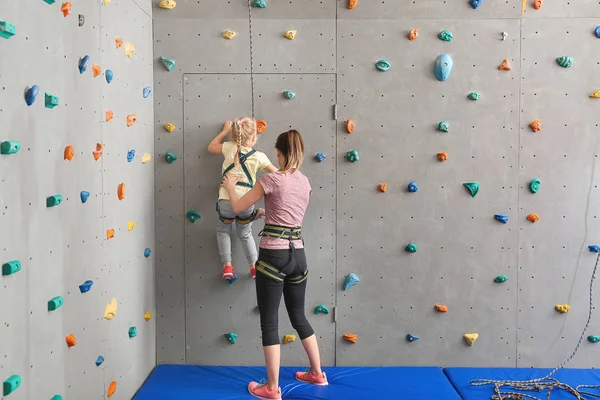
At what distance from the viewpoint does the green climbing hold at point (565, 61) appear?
3562 millimetres

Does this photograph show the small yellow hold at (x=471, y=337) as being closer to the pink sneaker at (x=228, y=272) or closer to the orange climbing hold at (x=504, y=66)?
the pink sneaker at (x=228, y=272)

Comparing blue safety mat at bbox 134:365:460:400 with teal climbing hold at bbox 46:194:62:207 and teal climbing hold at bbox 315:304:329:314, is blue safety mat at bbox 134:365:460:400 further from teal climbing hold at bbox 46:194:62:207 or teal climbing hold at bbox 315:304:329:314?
teal climbing hold at bbox 46:194:62:207

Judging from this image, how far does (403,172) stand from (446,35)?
95 centimetres

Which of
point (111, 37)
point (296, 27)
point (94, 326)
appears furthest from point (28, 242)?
point (296, 27)

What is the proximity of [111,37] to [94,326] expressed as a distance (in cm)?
149

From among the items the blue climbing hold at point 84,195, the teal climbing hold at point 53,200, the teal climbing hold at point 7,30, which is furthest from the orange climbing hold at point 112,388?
the teal climbing hold at point 7,30

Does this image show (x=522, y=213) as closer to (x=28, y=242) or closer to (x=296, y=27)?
(x=296, y=27)

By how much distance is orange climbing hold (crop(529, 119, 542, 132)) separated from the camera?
11.8 ft

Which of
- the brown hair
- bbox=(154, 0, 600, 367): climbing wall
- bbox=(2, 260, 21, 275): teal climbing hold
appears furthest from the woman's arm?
bbox=(2, 260, 21, 275): teal climbing hold

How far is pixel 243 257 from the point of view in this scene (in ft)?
12.0

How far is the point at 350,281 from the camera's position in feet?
11.9

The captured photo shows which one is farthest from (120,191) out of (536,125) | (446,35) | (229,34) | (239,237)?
(536,125)

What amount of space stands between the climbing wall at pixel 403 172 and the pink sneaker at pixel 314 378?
305 mm

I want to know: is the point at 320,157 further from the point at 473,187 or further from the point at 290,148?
the point at 473,187
